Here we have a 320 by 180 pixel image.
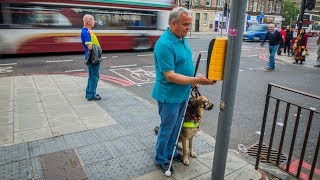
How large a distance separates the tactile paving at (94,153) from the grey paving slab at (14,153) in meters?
0.71

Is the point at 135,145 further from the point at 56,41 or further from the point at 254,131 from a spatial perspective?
the point at 56,41

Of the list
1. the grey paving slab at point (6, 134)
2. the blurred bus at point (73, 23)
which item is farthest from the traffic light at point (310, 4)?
the grey paving slab at point (6, 134)

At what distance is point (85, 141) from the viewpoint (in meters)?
4.28

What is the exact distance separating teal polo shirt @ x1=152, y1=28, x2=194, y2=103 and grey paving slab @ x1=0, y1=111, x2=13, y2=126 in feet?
10.2

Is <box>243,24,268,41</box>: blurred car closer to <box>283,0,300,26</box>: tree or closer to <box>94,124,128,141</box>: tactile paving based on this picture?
<box>94,124,128,141</box>: tactile paving

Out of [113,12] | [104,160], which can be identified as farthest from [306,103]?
[113,12]

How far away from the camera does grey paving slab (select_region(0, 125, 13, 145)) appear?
4207mm

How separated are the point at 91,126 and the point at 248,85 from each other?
5.80 m

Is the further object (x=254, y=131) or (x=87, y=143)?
(x=254, y=131)

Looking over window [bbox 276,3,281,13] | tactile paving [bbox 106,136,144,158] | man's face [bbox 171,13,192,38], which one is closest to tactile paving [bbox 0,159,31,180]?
tactile paving [bbox 106,136,144,158]

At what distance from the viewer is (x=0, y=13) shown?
1145 centimetres

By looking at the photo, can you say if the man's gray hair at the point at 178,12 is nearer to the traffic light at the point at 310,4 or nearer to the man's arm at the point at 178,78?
the man's arm at the point at 178,78

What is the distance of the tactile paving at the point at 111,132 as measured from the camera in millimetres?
4473

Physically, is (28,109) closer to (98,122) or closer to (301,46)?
(98,122)
